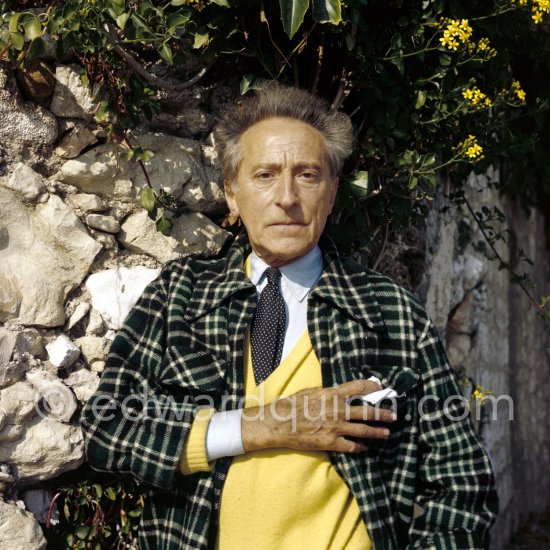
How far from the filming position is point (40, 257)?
2.41 m

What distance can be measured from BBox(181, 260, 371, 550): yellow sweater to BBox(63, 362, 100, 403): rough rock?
0.45m

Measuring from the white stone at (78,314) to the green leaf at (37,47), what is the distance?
796 mm

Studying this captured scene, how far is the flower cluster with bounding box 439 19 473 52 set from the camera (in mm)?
2559

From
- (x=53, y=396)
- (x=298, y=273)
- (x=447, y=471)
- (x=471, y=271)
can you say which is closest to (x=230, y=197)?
(x=298, y=273)

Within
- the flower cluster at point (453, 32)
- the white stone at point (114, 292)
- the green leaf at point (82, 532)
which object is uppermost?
the flower cluster at point (453, 32)

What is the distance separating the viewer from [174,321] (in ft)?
7.63

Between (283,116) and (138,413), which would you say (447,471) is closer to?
(138,413)

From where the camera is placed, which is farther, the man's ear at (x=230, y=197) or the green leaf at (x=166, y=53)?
the man's ear at (x=230, y=197)

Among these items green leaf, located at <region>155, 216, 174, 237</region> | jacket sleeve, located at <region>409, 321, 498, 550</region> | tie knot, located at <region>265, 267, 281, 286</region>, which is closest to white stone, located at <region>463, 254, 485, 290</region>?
jacket sleeve, located at <region>409, 321, 498, 550</region>

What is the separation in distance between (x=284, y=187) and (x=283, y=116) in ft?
0.85

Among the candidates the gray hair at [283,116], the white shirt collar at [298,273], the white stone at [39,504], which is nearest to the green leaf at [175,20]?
the gray hair at [283,116]

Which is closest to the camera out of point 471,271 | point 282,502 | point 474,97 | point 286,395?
point 282,502

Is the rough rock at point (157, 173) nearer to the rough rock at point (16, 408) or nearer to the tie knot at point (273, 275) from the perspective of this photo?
the tie knot at point (273, 275)

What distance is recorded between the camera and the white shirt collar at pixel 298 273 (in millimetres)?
2408
